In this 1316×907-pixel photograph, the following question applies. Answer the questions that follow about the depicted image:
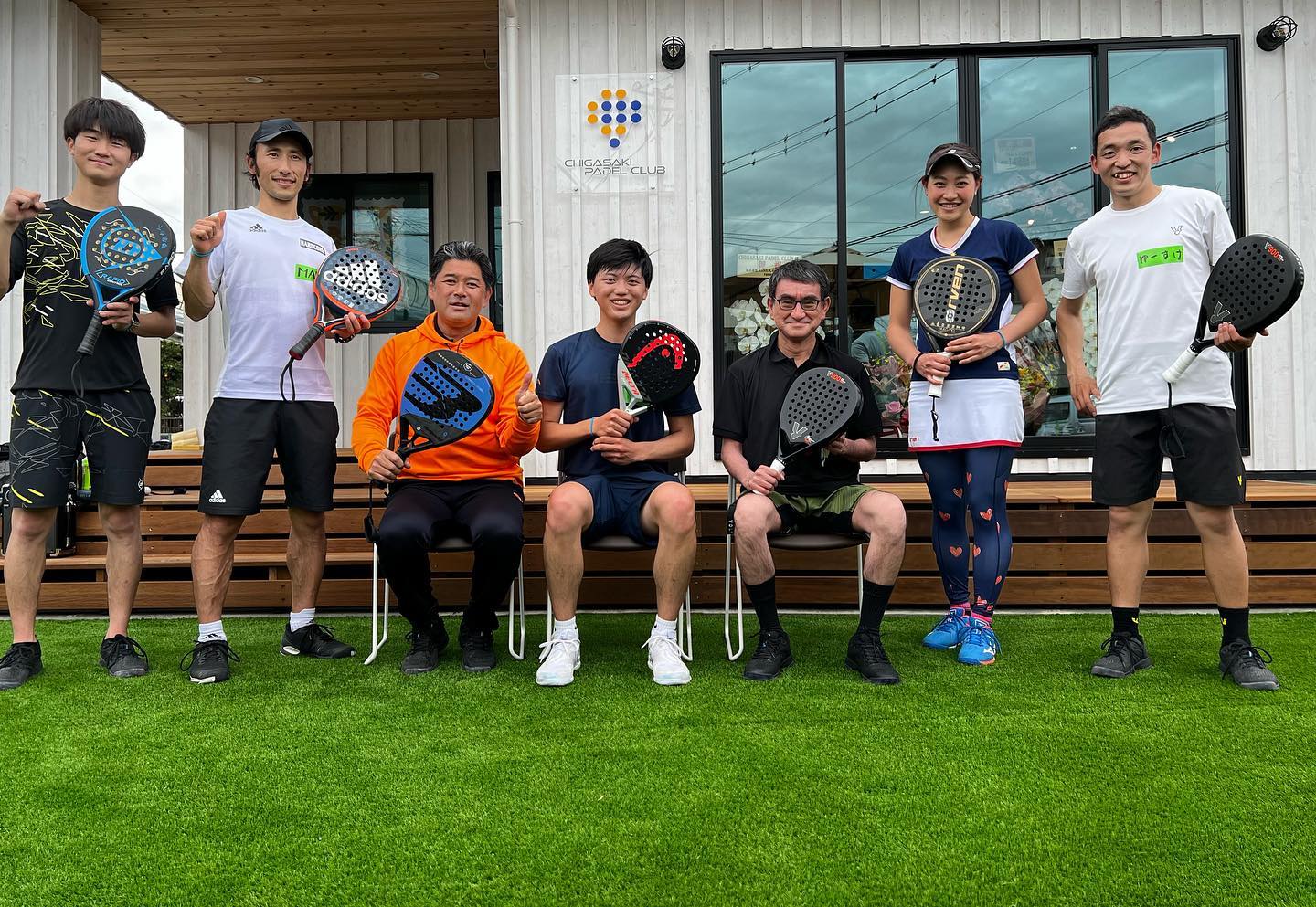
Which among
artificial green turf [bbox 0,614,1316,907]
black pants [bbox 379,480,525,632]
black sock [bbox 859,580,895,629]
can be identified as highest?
black pants [bbox 379,480,525,632]

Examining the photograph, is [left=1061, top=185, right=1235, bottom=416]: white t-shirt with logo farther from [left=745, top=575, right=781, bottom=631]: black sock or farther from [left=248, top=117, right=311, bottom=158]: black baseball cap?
[left=248, top=117, right=311, bottom=158]: black baseball cap

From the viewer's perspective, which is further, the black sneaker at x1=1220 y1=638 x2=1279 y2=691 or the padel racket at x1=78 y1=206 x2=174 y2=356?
the padel racket at x1=78 y1=206 x2=174 y2=356

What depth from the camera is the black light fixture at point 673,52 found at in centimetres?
519

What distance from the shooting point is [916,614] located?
13.3 ft

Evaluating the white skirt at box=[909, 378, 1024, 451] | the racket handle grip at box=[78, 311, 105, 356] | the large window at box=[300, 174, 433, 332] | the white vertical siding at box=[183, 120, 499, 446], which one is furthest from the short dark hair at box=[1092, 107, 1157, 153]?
the large window at box=[300, 174, 433, 332]

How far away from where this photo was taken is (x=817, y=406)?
9.89 feet

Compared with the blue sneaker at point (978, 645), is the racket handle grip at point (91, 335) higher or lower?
higher

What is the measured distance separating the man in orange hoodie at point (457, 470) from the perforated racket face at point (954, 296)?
1.45 metres

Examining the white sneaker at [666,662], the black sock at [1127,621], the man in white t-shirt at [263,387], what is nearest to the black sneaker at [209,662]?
the man in white t-shirt at [263,387]

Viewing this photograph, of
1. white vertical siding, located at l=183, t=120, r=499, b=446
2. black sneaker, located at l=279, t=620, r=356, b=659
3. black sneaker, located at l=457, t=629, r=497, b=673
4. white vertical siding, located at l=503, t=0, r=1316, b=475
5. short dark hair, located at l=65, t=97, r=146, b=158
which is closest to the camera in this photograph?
short dark hair, located at l=65, t=97, r=146, b=158

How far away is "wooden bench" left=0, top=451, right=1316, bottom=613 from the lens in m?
4.06

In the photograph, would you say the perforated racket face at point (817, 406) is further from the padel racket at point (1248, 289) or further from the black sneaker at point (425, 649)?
the black sneaker at point (425, 649)

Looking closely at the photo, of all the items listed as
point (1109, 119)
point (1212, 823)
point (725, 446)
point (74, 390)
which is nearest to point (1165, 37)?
point (1109, 119)

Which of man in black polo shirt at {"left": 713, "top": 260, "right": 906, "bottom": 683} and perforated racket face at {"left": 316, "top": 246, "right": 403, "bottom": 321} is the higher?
perforated racket face at {"left": 316, "top": 246, "right": 403, "bottom": 321}
